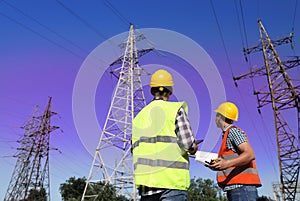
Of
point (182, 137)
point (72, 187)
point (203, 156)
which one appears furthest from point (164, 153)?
point (72, 187)

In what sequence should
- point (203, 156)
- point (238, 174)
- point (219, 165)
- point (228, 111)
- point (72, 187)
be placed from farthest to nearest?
point (72, 187)
point (228, 111)
point (238, 174)
point (203, 156)
point (219, 165)

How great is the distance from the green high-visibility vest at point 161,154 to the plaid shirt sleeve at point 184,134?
0.04 metres

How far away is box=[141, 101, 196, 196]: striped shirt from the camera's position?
2262 mm

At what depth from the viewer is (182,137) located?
7.50 ft

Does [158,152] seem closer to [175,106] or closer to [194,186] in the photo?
[175,106]

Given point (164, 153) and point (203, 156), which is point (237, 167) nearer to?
point (203, 156)

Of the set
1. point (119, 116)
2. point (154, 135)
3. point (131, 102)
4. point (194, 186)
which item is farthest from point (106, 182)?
point (194, 186)

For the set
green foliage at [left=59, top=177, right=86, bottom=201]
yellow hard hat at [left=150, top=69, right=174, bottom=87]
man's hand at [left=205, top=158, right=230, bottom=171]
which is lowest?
man's hand at [left=205, top=158, right=230, bottom=171]

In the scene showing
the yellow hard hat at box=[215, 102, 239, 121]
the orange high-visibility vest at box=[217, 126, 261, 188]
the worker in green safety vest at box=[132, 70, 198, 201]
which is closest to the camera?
the worker in green safety vest at box=[132, 70, 198, 201]

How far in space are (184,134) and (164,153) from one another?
24 cm

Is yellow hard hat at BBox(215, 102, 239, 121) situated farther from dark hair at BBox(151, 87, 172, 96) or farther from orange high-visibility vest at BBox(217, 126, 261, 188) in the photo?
dark hair at BBox(151, 87, 172, 96)

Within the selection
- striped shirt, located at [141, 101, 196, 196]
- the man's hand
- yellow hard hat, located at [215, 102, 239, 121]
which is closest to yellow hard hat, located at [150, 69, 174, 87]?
striped shirt, located at [141, 101, 196, 196]

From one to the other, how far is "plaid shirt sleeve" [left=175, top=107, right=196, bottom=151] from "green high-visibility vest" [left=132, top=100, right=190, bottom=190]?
44mm

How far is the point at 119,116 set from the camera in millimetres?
17984
